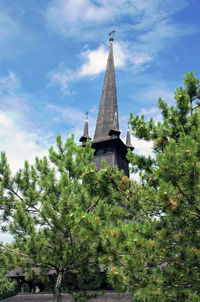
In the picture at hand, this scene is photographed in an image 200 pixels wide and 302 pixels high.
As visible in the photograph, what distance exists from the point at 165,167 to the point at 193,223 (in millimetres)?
2104

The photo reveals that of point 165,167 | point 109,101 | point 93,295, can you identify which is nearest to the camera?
point 165,167

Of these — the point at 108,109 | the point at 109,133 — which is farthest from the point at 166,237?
the point at 108,109

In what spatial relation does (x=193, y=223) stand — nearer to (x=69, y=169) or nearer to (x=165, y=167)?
(x=165, y=167)

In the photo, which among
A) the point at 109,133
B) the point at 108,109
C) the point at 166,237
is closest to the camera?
Result: the point at 166,237

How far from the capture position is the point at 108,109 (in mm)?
24750

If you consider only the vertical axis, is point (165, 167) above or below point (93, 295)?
above

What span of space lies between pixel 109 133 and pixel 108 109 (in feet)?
13.4

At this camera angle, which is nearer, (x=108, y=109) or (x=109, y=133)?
(x=109, y=133)

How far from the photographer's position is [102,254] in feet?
15.3

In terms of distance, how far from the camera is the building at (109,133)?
21000 millimetres

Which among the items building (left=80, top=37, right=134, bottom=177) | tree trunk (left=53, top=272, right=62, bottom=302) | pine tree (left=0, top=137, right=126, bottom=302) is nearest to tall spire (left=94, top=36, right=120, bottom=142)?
building (left=80, top=37, right=134, bottom=177)

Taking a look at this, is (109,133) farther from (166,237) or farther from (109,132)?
(166,237)

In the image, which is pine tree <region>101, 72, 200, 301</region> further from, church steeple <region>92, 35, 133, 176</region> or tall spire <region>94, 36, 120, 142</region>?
tall spire <region>94, 36, 120, 142</region>

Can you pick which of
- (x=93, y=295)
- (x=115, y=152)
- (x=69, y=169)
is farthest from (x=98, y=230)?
(x=115, y=152)
